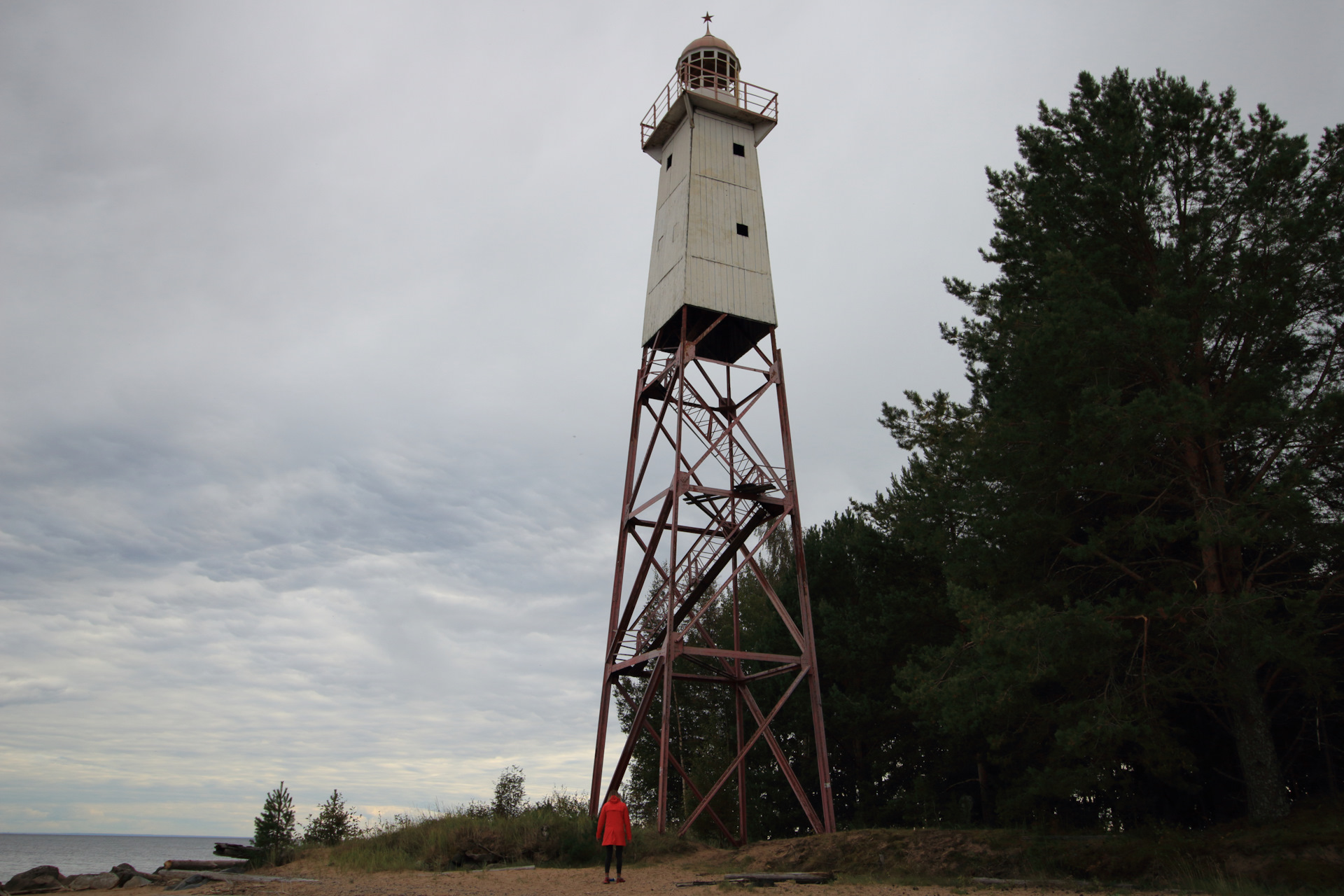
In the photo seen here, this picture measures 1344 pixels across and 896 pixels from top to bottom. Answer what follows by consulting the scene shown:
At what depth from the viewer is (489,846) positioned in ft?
54.0

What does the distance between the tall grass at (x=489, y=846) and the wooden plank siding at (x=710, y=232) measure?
1002cm

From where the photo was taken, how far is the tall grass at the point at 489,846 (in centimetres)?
1580

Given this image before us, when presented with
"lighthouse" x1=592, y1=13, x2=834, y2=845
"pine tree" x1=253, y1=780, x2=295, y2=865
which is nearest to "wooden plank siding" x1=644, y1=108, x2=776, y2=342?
"lighthouse" x1=592, y1=13, x2=834, y2=845

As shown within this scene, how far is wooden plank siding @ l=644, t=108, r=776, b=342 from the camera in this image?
19.2m

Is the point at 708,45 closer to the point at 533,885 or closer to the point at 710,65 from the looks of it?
the point at 710,65

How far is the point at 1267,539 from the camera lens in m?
12.7

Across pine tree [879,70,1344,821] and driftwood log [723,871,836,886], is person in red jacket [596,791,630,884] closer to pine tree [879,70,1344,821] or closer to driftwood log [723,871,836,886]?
driftwood log [723,871,836,886]

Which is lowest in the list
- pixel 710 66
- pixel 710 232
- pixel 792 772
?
pixel 792 772

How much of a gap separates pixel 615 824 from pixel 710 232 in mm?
11923

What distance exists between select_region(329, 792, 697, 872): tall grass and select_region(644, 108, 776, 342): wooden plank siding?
10.0 m

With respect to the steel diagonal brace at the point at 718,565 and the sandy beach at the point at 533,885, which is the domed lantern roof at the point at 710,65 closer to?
the steel diagonal brace at the point at 718,565

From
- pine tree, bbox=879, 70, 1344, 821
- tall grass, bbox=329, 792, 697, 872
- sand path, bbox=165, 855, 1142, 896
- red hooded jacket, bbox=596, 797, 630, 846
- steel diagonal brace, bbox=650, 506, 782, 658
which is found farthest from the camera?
steel diagonal brace, bbox=650, 506, 782, 658

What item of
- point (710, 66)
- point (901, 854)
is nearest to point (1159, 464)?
point (901, 854)

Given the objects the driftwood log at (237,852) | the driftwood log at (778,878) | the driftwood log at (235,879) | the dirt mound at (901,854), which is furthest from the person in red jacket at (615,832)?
the driftwood log at (237,852)
